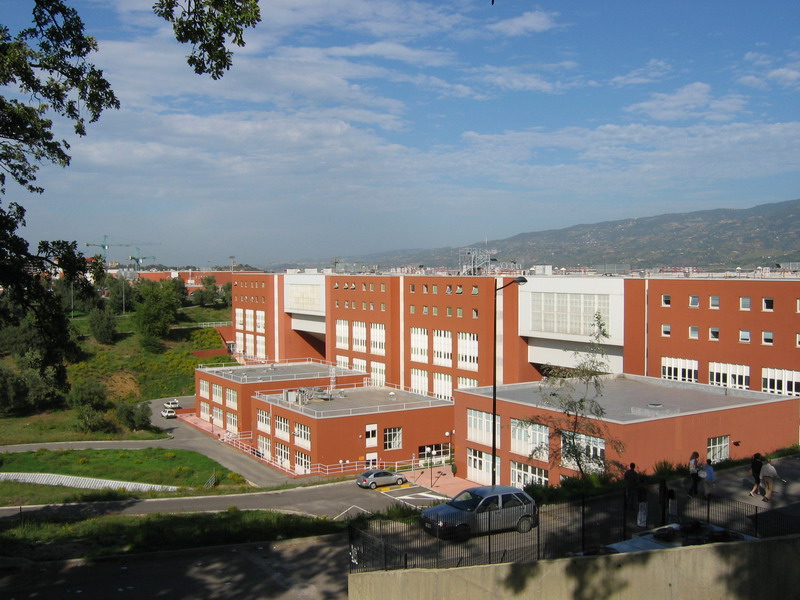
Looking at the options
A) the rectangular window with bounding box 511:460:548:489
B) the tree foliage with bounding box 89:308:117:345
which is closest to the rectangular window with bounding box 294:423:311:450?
the rectangular window with bounding box 511:460:548:489

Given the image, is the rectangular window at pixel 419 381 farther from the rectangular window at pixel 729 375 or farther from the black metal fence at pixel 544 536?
the black metal fence at pixel 544 536

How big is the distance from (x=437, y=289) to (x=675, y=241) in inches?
3993

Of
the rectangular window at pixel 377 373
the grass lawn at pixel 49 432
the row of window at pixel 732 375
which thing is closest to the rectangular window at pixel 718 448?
the row of window at pixel 732 375

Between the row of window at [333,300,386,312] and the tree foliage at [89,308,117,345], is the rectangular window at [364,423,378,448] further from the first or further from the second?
the tree foliage at [89,308,117,345]

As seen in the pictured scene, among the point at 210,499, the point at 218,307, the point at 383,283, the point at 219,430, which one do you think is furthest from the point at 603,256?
the point at 210,499

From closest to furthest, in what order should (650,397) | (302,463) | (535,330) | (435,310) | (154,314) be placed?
(650,397) → (302,463) → (535,330) → (435,310) → (154,314)

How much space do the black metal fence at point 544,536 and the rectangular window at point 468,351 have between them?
1313 inches

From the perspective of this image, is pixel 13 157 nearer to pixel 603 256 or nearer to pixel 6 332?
pixel 6 332

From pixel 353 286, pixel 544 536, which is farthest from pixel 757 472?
pixel 353 286

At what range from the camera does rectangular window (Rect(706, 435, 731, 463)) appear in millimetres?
26764

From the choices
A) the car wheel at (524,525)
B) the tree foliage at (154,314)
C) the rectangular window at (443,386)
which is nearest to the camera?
the car wheel at (524,525)

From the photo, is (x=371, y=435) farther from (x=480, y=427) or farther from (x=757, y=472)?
(x=757, y=472)

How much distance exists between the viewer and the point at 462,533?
1272 centimetres

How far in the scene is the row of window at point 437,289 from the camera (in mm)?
48406
